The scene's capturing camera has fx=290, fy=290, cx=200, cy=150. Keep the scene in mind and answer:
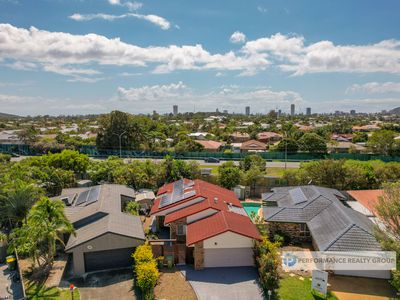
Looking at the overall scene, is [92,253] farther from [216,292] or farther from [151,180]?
[151,180]

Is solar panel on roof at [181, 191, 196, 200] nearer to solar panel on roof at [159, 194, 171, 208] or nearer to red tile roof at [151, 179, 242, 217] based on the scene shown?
red tile roof at [151, 179, 242, 217]

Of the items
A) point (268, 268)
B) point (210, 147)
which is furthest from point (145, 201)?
point (210, 147)

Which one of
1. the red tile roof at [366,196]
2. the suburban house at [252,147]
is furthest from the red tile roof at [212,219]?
the suburban house at [252,147]

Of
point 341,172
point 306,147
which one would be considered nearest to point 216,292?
point 341,172

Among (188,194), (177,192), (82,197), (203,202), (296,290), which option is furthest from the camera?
(177,192)

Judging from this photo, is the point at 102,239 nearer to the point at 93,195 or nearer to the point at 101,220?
the point at 101,220
